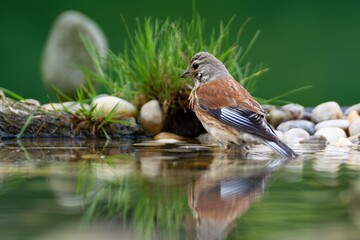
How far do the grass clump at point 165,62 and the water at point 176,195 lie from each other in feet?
4.78

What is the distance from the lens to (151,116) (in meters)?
6.16

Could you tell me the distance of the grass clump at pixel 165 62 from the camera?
6191mm

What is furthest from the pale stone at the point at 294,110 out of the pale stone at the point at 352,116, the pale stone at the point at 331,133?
the pale stone at the point at 331,133

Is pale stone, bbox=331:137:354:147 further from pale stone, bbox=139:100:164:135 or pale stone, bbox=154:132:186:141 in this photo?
pale stone, bbox=139:100:164:135

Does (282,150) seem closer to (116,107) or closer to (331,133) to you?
(331,133)

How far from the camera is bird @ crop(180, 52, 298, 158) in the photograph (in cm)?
466

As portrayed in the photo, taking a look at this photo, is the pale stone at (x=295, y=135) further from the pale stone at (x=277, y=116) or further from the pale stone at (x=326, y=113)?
the pale stone at (x=326, y=113)

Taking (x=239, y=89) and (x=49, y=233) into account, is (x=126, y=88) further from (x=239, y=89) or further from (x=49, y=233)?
(x=49, y=233)

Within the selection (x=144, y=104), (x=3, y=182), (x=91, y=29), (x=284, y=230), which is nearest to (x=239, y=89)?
Result: (x=144, y=104)

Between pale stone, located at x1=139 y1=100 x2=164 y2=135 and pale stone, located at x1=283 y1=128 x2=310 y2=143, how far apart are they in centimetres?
108

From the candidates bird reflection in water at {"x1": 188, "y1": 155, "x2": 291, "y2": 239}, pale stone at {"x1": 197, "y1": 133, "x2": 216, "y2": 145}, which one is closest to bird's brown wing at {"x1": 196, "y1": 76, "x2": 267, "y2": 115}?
pale stone at {"x1": 197, "y1": 133, "x2": 216, "y2": 145}

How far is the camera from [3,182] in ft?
10.9

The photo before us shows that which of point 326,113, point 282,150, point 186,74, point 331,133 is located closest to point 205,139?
point 186,74

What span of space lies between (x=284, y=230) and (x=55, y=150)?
9.67ft
